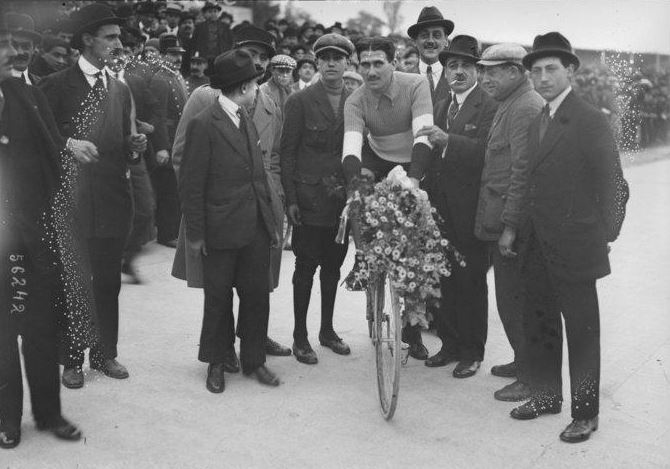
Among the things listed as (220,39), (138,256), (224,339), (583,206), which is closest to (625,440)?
(583,206)

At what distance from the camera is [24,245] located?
12.8ft

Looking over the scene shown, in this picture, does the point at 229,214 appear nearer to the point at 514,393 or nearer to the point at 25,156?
the point at 25,156

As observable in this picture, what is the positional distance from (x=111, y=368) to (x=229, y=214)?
1279mm

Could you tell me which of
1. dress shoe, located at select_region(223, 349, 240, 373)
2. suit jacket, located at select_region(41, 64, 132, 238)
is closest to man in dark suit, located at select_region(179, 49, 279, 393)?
dress shoe, located at select_region(223, 349, 240, 373)

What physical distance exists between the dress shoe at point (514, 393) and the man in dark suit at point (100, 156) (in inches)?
91.8

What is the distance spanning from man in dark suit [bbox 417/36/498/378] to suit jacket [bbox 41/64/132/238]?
6.50ft

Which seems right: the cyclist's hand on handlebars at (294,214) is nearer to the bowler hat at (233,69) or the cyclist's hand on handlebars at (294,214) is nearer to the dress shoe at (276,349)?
the dress shoe at (276,349)

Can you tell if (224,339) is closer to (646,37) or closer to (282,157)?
(282,157)

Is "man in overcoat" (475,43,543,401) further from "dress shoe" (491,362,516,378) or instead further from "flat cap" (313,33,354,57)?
"flat cap" (313,33,354,57)

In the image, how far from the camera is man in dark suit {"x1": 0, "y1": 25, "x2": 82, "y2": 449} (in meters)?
3.88

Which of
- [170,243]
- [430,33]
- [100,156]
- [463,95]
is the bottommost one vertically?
[170,243]

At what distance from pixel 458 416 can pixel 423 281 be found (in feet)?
2.63

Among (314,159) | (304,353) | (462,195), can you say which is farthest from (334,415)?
(314,159)

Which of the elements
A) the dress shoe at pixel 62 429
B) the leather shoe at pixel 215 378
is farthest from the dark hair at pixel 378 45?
the dress shoe at pixel 62 429
